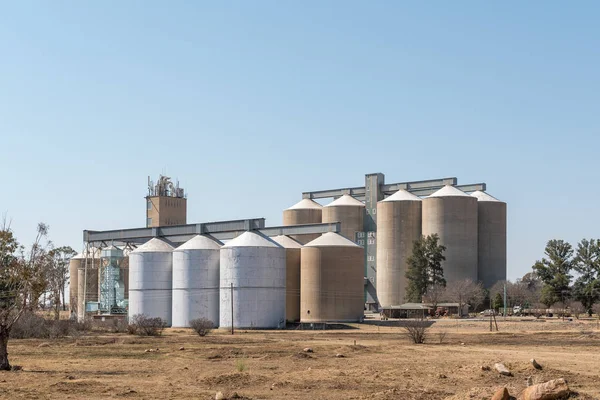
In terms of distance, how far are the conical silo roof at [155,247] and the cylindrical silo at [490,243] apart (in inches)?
2083

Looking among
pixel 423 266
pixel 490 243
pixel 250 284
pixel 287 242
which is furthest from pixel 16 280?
pixel 490 243

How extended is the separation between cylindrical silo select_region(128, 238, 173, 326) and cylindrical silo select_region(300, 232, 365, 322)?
15.1 meters

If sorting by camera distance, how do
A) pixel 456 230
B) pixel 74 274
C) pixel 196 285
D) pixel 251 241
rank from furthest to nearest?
pixel 74 274 < pixel 456 230 < pixel 196 285 < pixel 251 241

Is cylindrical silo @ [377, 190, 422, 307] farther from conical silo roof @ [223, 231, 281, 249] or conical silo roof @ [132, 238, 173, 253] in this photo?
conical silo roof @ [132, 238, 173, 253]

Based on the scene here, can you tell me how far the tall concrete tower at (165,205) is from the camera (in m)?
150

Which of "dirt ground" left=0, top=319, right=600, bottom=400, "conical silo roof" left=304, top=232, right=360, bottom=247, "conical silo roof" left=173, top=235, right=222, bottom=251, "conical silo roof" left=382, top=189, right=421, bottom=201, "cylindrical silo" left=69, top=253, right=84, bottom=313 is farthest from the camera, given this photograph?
"conical silo roof" left=382, top=189, right=421, bottom=201

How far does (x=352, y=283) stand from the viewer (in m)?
95.6

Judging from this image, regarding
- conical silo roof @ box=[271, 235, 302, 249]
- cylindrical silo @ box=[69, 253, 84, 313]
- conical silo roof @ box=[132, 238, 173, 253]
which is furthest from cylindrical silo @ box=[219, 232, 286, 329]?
cylindrical silo @ box=[69, 253, 84, 313]

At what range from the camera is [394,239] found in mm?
128500

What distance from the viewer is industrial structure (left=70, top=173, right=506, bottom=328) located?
89750 mm

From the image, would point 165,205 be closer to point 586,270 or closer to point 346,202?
point 346,202

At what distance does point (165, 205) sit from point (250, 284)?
65.0 m

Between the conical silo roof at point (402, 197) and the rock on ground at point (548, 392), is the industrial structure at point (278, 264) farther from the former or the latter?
the rock on ground at point (548, 392)

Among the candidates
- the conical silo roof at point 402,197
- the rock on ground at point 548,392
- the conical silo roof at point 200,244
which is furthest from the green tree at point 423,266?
the rock on ground at point 548,392
